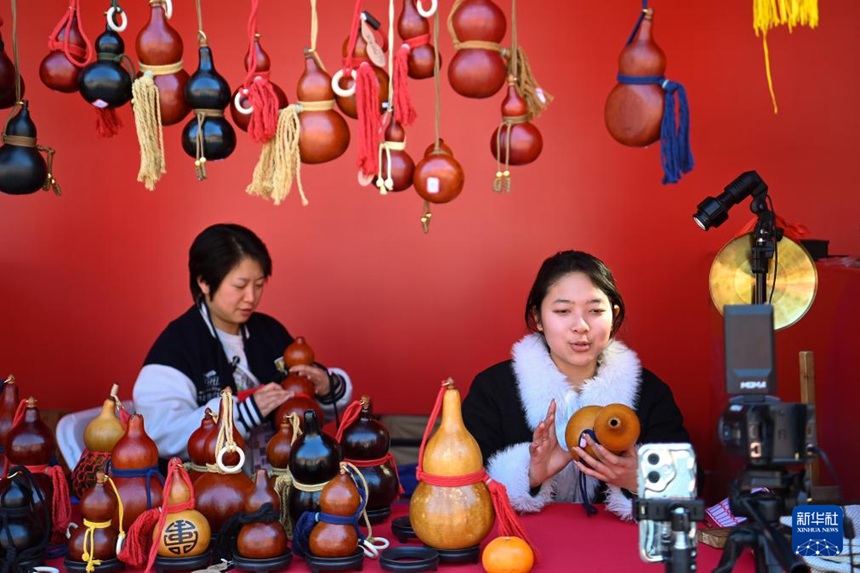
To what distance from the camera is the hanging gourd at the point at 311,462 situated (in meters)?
2.22

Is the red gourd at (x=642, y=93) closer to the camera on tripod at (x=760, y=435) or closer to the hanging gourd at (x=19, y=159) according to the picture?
the camera on tripod at (x=760, y=435)

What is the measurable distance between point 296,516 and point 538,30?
97.2 inches

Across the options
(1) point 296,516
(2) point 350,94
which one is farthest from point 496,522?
(2) point 350,94

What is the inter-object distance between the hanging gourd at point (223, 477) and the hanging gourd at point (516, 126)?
0.86 m


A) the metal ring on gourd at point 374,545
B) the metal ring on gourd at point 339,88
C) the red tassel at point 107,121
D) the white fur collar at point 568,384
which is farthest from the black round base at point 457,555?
the red tassel at point 107,121

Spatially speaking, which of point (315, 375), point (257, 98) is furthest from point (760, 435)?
point (315, 375)

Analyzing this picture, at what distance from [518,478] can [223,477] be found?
0.77 metres

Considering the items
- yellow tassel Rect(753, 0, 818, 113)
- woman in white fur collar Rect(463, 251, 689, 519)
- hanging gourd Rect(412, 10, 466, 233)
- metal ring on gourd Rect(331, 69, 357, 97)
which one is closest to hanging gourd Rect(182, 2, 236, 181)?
metal ring on gourd Rect(331, 69, 357, 97)

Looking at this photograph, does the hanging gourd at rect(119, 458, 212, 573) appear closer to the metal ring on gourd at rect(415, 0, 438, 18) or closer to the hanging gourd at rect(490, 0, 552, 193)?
the hanging gourd at rect(490, 0, 552, 193)

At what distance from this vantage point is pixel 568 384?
115 inches

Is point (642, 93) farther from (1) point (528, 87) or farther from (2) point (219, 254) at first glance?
(2) point (219, 254)

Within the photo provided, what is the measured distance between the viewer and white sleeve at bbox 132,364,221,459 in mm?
3180

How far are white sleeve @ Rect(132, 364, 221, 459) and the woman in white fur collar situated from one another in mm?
859

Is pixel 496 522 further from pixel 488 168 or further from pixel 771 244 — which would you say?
pixel 488 168
